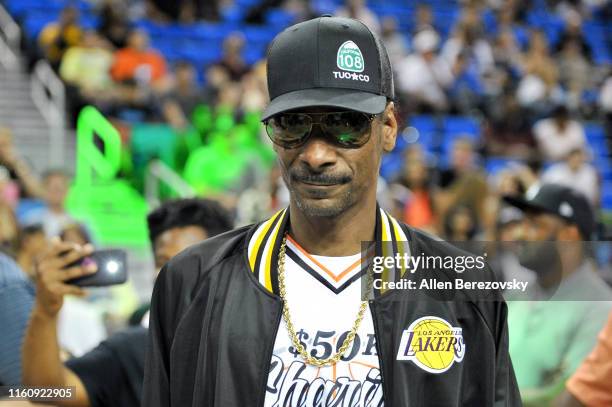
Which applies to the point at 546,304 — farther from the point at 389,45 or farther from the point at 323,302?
the point at 389,45

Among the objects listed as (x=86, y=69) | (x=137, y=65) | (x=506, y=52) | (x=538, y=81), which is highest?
(x=506, y=52)

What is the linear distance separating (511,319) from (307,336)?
0.55 m

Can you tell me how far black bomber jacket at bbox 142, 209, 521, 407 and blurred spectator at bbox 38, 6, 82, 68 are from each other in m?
9.64

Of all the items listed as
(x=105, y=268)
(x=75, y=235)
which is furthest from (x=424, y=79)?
(x=105, y=268)

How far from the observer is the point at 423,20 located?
14617mm

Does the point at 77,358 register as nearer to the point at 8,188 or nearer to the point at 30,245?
the point at 30,245

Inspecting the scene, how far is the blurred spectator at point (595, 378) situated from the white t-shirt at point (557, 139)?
979 cm

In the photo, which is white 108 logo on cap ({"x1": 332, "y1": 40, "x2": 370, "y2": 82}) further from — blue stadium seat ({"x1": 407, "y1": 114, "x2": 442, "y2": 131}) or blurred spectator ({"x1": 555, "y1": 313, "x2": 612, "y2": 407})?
blue stadium seat ({"x1": 407, "y1": 114, "x2": 442, "y2": 131})

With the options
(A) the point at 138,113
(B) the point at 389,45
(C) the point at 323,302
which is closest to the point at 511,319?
(C) the point at 323,302

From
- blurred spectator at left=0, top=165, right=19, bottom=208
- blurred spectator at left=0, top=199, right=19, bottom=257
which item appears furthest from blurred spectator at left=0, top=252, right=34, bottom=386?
blurred spectator at left=0, top=165, right=19, bottom=208

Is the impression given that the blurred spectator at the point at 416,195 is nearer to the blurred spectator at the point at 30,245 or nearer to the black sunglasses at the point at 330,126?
the blurred spectator at the point at 30,245

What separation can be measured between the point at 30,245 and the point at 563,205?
362 cm

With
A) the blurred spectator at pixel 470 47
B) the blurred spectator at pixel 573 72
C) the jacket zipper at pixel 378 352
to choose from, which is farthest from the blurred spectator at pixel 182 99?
the jacket zipper at pixel 378 352

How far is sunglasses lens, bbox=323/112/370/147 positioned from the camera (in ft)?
7.21
